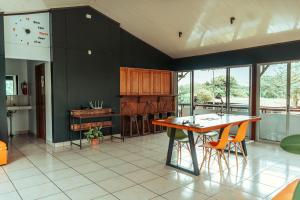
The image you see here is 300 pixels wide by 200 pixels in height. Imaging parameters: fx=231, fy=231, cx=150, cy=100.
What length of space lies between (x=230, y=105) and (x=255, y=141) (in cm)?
128

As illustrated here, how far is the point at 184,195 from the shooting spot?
3.16 meters

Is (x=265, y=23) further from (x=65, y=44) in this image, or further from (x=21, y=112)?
(x=21, y=112)

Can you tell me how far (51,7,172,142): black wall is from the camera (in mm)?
5680

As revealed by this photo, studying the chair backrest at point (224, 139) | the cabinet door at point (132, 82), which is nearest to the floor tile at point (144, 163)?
the chair backrest at point (224, 139)

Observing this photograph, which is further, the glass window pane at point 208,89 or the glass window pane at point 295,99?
the glass window pane at point 208,89

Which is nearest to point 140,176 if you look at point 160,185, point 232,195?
point 160,185

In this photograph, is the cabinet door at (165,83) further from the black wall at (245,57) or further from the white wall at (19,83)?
the white wall at (19,83)

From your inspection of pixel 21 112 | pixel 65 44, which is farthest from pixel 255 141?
pixel 21 112

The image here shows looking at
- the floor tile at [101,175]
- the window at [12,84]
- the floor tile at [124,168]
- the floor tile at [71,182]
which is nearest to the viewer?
the floor tile at [71,182]

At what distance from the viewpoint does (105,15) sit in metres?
6.45

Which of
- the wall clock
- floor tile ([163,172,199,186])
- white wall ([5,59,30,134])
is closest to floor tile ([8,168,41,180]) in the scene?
floor tile ([163,172,199,186])

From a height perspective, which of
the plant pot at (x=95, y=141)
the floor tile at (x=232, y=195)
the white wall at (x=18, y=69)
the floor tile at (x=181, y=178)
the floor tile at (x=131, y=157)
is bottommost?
the floor tile at (x=232, y=195)

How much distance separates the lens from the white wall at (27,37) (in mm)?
5100

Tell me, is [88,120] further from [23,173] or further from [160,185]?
[160,185]
